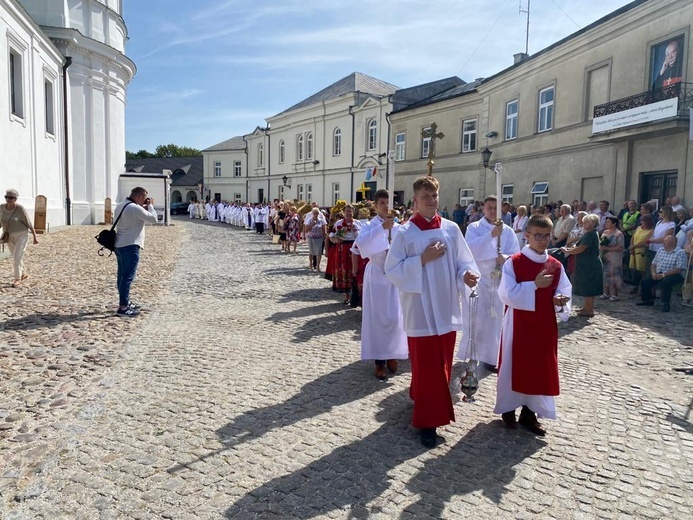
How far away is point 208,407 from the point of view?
188 inches

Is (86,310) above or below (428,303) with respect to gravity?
below

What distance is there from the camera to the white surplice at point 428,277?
4.18m

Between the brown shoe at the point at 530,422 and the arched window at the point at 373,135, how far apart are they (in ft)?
109

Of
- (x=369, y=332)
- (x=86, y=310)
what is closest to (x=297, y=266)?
(x=86, y=310)

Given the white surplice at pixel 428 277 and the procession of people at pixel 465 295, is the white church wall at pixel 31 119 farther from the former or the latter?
the white surplice at pixel 428 277

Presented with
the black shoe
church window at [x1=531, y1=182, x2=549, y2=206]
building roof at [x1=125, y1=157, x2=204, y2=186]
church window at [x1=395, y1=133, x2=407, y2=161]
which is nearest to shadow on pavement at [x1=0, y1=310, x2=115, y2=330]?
the black shoe

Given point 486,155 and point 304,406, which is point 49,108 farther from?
point 304,406

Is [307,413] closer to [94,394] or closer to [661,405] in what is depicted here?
[94,394]

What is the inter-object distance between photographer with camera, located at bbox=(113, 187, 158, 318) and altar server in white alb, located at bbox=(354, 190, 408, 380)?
4024mm

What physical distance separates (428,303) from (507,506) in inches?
59.6

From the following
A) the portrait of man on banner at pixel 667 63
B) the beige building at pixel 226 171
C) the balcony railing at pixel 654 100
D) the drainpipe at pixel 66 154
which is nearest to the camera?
the balcony railing at pixel 654 100

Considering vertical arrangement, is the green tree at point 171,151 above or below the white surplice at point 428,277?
above

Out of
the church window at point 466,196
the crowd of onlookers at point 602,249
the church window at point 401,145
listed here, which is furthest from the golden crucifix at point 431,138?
the church window at point 401,145

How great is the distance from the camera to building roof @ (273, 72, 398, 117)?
41188 millimetres
